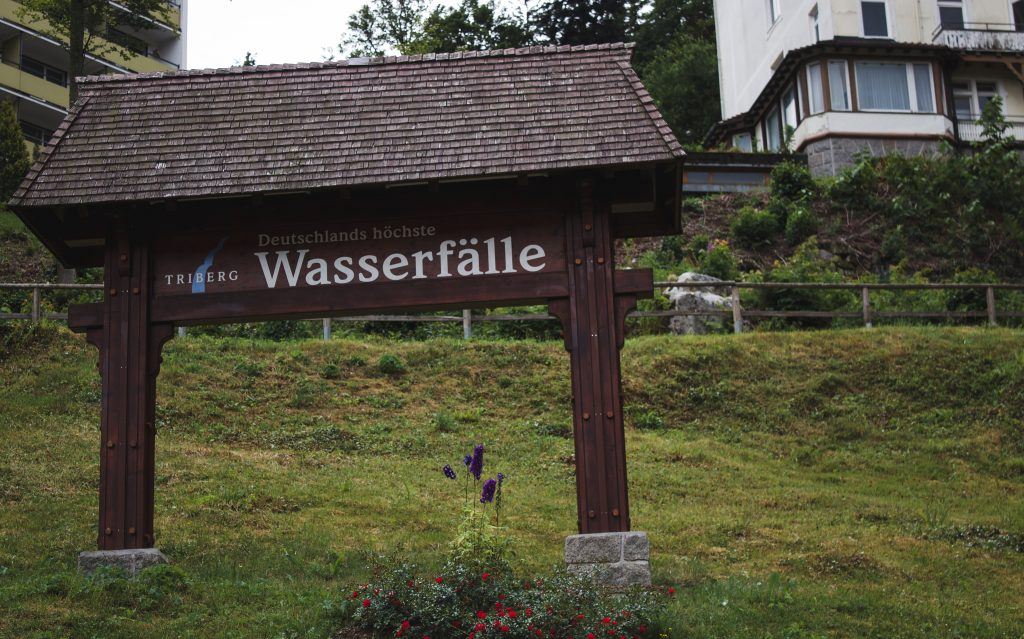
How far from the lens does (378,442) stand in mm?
19438

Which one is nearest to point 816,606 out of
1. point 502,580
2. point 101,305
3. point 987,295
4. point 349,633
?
point 502,580

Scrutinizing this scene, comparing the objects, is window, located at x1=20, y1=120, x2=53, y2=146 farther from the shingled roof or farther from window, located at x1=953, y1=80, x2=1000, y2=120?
window, located at x1=953, y1=80, x2=1000, y2=120

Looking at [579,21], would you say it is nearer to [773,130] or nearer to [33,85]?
[773,130]

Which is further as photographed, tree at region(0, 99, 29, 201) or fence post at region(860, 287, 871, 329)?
tree at region(0, 99, 29, 201)

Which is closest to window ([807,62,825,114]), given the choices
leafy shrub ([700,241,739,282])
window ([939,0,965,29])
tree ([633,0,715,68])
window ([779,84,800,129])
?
window ([779,84,800,129])

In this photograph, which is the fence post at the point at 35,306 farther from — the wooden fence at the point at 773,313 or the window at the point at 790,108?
the window at the point at 790,108

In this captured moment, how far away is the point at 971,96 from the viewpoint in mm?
38844

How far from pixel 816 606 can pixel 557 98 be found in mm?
6546

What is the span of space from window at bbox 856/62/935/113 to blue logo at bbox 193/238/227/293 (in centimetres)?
2807

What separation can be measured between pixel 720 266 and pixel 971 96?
51.7 ft

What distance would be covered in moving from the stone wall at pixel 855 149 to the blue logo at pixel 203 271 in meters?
26.5

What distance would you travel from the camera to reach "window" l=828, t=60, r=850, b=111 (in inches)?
1454

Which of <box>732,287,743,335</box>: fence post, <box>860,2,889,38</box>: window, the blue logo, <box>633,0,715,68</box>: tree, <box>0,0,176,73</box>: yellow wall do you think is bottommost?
the blue logo

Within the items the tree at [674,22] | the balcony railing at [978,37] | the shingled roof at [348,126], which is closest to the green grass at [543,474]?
the shingled roof at [348,126]
